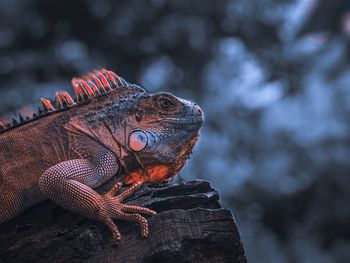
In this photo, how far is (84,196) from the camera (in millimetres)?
2988

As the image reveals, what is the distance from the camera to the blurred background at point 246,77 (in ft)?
24.9

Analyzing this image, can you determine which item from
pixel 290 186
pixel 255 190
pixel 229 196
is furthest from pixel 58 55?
pixel 290 186

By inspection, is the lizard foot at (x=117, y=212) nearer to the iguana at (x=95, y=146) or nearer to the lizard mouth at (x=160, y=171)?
the iguana at (x=95, y=146)

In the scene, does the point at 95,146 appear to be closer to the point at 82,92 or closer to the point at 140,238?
the point at 82,92

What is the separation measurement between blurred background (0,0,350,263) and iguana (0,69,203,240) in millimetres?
3640

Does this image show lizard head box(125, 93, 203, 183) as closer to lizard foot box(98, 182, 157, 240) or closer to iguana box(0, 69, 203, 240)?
iguana box(0, 69, 203, 240)

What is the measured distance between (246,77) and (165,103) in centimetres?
533

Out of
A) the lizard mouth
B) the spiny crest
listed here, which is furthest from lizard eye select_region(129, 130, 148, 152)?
the spiny crest

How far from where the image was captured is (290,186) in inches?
354

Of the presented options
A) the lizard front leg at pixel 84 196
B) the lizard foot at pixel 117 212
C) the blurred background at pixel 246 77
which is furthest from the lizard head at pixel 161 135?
the blurred background at pixel 246 77

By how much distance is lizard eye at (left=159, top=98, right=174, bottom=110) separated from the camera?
3.64 m

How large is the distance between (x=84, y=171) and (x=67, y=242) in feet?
1.69

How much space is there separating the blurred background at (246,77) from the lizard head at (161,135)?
140 inches

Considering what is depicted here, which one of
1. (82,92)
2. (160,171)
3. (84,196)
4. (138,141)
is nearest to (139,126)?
(138,141)
